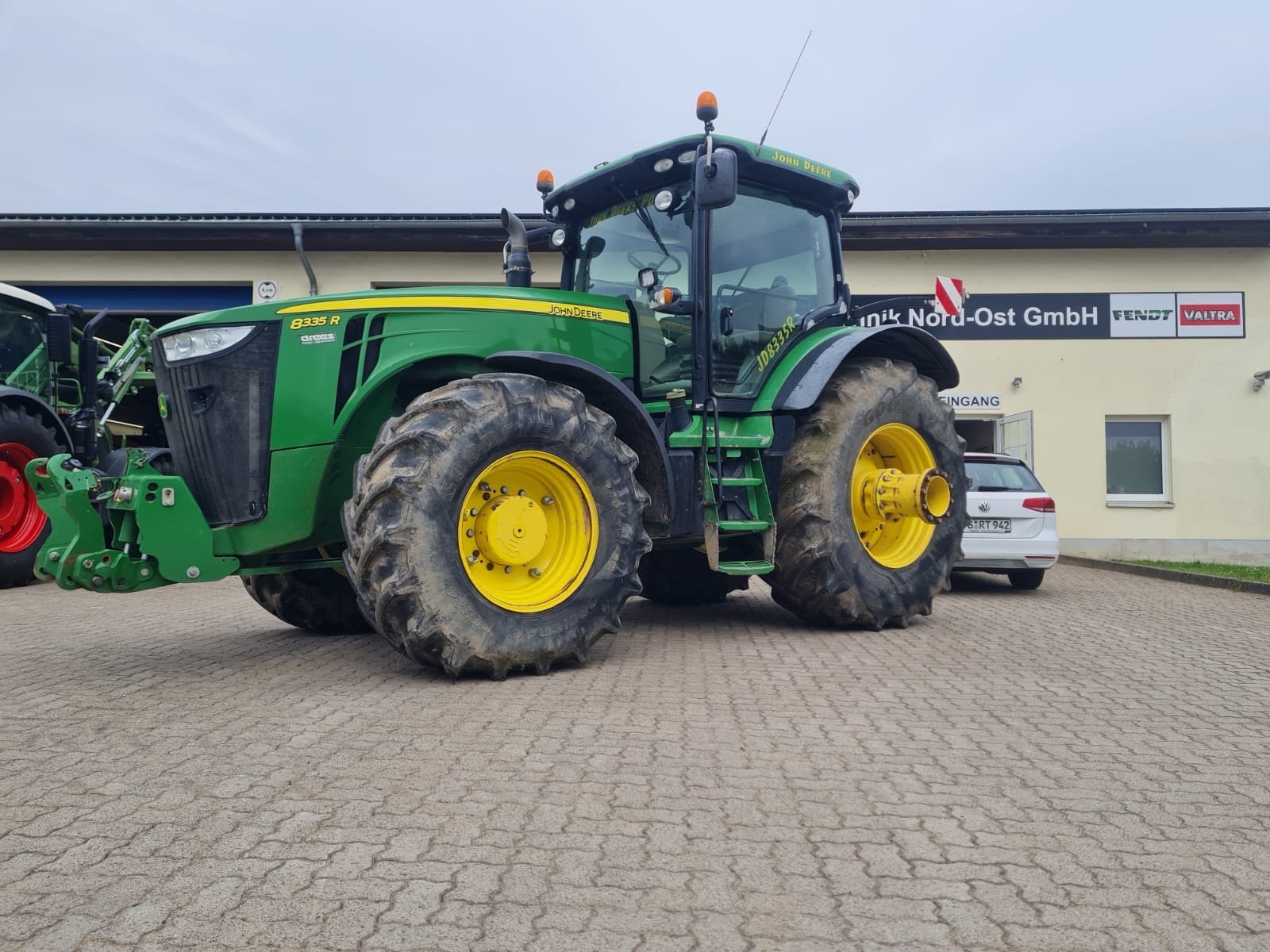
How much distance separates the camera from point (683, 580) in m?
7.91

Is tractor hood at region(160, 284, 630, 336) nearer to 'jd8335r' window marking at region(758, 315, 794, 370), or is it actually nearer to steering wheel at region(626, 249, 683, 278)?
steering wheel at region(626, 249, 683, 278)

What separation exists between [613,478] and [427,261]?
11.7 metres

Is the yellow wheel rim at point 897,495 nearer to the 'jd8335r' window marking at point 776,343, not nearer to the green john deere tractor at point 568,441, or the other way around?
the green john deere tractor at point 568,441

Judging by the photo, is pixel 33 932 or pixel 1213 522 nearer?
pixel 33 932

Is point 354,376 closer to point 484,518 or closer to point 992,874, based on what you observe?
point 484,518

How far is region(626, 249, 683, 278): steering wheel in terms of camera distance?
20.4ft

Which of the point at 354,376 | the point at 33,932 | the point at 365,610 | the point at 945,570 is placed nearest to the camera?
the point at 33,932

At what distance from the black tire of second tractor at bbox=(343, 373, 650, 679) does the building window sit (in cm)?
1307

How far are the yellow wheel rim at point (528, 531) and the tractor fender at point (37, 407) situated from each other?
6788 millimetres

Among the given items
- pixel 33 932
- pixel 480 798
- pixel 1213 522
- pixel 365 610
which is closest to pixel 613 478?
pixel 365 610

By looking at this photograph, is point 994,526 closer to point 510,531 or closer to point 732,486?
point 732,486

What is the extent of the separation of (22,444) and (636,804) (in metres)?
8.62

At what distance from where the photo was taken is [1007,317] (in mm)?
15859

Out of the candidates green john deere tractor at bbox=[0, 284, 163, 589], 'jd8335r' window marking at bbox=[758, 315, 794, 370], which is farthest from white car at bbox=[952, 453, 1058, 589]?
green john deere tractor at bbox=[0, 284, 163, 589]
